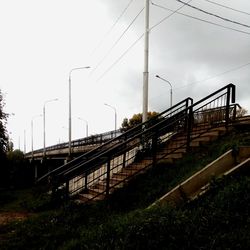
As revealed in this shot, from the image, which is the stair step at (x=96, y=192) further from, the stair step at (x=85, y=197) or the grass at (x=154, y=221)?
the grass at (x=154, y=221)

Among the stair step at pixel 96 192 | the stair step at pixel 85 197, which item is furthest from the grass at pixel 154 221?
the stair step at pixel 85 197

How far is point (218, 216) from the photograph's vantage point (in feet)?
17.6

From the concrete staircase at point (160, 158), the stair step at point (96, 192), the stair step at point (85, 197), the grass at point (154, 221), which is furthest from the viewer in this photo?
the stair step at point (85, 197)

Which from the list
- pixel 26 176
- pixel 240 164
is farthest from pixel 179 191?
pixel 26 176

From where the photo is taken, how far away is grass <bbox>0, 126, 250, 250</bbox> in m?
5.02

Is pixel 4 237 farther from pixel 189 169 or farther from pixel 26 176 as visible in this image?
pixel 26 176

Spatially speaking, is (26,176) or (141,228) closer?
(141,228)

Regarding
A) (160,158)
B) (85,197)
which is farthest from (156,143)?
(85,197)

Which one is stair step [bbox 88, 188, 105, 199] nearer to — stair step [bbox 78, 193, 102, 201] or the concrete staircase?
the concrete staircase

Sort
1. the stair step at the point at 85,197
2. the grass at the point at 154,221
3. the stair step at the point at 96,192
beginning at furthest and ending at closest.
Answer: the stair step at the point at 85,197, the stair step at the point at 96,192, the grass at the point at 154,221

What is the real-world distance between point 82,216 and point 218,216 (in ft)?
12.5

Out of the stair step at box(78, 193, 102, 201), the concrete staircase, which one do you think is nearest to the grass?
the concrete staircase

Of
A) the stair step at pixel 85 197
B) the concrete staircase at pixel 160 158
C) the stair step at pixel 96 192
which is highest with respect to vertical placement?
the concrete staircase at pixel 160 158

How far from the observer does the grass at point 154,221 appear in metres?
5.02
